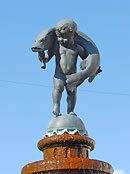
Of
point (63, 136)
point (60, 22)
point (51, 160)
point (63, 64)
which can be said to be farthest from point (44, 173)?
point (60, 22)

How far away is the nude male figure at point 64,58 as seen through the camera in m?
6.78

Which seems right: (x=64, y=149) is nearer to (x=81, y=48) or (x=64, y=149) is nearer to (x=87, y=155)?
(x=87, y=155)

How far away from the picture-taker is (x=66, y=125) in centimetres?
636

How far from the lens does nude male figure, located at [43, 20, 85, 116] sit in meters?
6.78

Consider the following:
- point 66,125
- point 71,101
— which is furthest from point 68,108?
point 66,125

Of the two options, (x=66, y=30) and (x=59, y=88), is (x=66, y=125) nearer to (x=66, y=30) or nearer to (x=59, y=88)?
(x=59, y=88)

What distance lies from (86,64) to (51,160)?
161cm

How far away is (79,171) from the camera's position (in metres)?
5.83

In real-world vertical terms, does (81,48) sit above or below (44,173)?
above

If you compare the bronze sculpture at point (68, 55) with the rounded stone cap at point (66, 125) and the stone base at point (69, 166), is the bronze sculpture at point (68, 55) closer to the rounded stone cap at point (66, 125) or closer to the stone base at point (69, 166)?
the rounded stone cap at point (66, 125)

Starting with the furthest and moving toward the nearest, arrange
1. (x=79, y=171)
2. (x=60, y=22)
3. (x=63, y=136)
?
1. (x=60, y=22)
2. (x=63, y=136)
3. (x=79, y=171)

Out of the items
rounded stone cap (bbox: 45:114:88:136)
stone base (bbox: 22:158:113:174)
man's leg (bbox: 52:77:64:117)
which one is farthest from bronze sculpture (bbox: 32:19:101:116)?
stone base (bbox: 22:158:113:174)

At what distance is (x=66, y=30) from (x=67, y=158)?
181 centimetres

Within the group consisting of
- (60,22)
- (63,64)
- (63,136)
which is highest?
(60,22)
